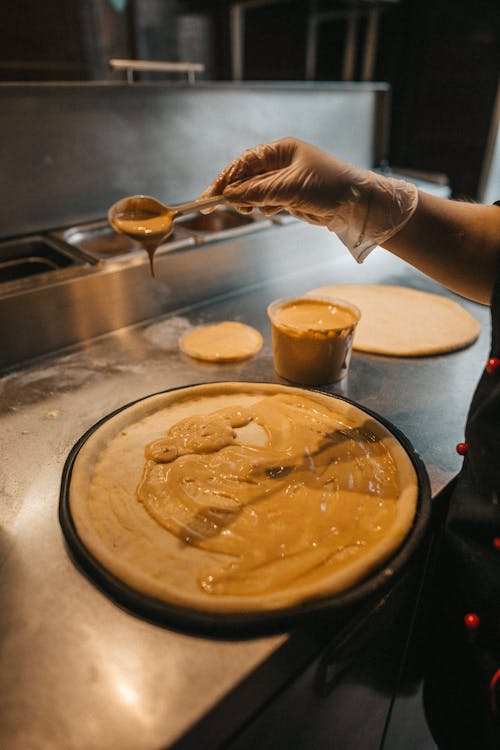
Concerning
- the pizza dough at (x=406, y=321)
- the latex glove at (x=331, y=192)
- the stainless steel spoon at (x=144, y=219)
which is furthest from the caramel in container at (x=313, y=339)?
the stainless steel spoon at (x=144, y=219)

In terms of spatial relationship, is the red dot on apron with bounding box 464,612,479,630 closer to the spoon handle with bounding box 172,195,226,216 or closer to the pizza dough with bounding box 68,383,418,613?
the pizza dough with bounding box 68,383,418,613

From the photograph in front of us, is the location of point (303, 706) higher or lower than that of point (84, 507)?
lower

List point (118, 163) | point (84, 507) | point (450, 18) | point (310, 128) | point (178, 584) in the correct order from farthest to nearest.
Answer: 1. point (450, 18)
2. point (310, 128)
3. point (118, 163)
4. point (84, 507)
5. point (178, 584)

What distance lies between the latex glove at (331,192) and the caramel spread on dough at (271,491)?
1.71ft

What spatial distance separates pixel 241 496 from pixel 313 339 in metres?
0.59

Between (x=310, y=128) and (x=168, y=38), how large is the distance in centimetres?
197

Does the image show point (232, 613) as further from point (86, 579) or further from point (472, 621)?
point (472, 621)

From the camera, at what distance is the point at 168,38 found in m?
4.26

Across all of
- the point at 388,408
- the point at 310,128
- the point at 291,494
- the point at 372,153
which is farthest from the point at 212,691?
the point at 372,153

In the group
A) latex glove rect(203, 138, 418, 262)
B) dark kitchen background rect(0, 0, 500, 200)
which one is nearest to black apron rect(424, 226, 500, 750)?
latex glove rect(203, 138, 418, 262)

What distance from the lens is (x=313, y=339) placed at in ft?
5.14

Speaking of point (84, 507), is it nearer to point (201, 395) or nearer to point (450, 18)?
point (201, 395)

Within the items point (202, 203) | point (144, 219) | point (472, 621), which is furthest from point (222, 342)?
point (472, 621)

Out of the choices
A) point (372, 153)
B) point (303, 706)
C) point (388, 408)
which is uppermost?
point (372, 153)
